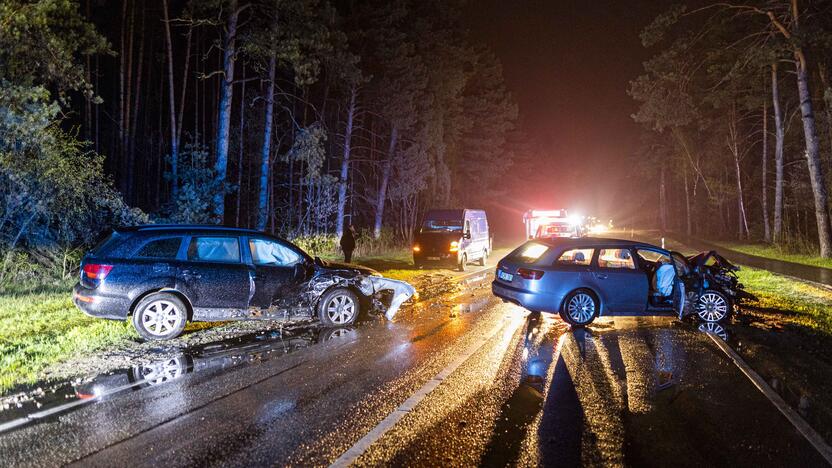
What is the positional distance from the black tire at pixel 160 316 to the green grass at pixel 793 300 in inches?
419

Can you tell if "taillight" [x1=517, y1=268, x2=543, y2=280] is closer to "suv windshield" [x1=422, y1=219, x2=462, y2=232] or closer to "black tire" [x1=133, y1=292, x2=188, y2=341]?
"black tire" [x1=133, y1=292, x2=188, y2=341]

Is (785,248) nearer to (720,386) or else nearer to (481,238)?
(481,238)

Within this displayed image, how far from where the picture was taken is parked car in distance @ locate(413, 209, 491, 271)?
18.2 metres

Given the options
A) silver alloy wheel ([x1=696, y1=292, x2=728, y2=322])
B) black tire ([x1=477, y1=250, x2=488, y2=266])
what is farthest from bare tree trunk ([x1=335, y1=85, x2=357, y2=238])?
silver alloy wheel ([x1=696, y1=292, x2=728, y2=322])

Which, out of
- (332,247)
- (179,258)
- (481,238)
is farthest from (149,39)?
(179,258)

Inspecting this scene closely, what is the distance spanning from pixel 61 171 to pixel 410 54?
64.9ft

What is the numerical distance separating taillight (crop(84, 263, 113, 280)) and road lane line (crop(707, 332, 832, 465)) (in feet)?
28.3

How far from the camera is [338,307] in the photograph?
9.06 metres

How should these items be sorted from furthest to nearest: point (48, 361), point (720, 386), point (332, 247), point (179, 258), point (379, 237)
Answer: point (379, 237), point (332, 247), point (179, 258), point (48, 361), point (720, 386)

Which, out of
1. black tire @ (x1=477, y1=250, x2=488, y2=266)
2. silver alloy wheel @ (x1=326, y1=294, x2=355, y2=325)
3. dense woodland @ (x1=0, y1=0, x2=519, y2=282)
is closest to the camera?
silver alloy wheel @ (x1=326, y1=294, x2=355, y2=325)

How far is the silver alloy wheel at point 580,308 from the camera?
888 centimetres

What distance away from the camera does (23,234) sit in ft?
40.7

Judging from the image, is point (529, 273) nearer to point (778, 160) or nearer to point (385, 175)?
point (385, 175)

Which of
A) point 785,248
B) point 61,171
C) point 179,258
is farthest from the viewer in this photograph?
point 785,248
